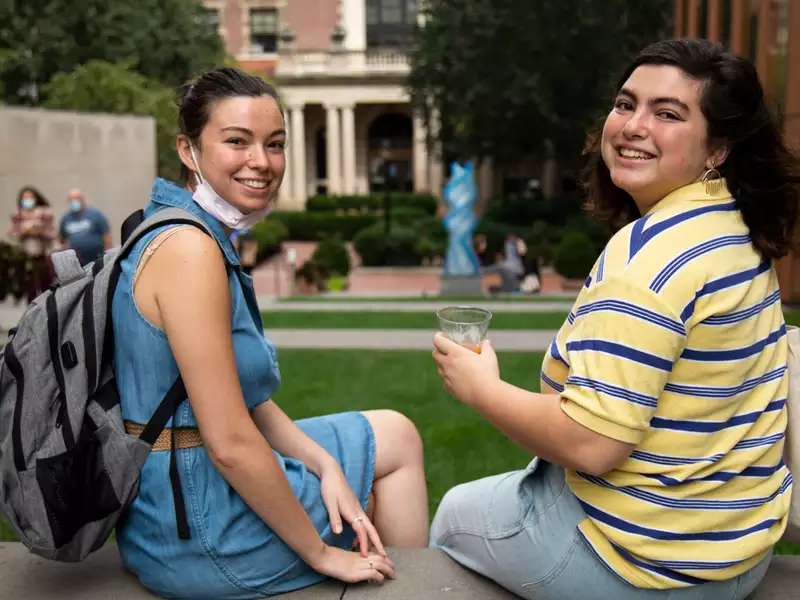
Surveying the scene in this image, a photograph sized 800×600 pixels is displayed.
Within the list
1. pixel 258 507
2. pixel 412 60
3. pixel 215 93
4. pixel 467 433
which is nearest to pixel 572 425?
pixel 258 507

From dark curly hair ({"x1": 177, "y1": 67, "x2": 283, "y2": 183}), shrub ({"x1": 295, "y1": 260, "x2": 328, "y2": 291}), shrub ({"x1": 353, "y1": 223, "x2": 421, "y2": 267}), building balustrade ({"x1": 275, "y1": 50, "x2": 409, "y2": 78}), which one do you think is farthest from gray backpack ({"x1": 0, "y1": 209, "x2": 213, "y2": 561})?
building balustrade ({"x1": 275, "y1": 50, "x2": 409, "y2": 78})

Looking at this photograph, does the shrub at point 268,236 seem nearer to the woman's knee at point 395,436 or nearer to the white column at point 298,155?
the white column at point 298,155

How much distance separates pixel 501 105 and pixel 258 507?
25.7 m

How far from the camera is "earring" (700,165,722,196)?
181 cm

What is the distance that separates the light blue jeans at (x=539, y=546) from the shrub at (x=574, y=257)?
67.9ft

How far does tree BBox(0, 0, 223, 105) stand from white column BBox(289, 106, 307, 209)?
1485 centimetres

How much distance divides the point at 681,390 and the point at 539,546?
0.47 meters

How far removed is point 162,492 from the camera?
2035mm

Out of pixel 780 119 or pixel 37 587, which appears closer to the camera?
pixel 780 119

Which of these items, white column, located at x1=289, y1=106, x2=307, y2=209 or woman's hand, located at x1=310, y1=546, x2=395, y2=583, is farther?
white column, located at x1=289, y1=106, x2=307, y2=209

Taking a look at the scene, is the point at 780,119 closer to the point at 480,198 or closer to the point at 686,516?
the point at 686,516

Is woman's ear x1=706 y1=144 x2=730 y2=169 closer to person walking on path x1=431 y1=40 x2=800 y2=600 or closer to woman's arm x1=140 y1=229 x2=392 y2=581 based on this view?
person walking on path x1=431 y1=40 x2=800 y2=600

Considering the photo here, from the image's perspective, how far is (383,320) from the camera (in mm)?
10938

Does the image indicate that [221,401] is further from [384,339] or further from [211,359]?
[384,339]
